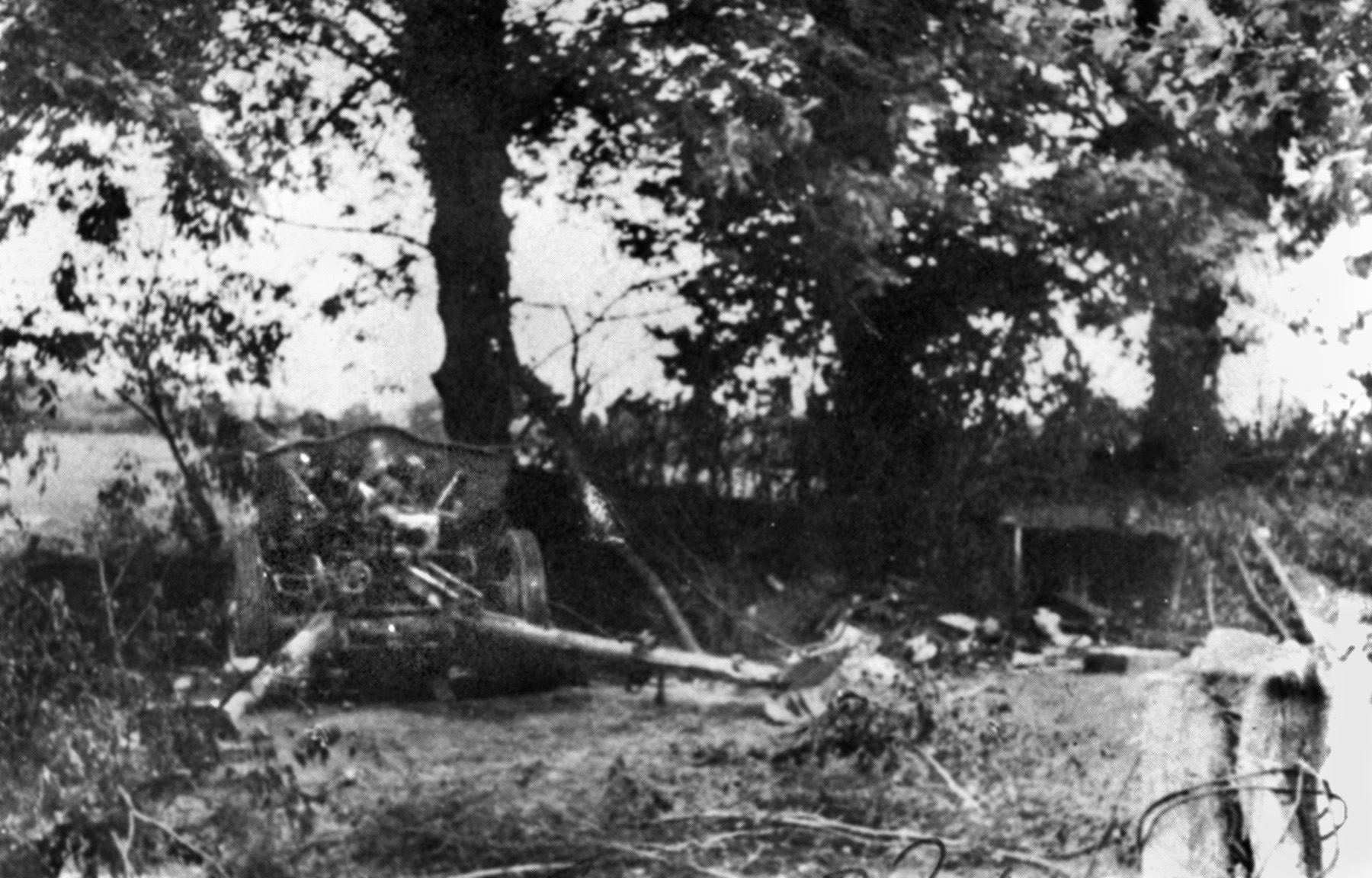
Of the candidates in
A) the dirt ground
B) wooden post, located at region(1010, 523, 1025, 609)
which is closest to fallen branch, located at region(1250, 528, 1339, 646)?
the dirt ground

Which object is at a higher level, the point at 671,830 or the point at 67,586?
the point at 67,586

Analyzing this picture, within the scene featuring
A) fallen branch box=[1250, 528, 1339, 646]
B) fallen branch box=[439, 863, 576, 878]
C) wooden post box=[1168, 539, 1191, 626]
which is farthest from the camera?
fallen branch box=[1250, 528, 1339, 646]

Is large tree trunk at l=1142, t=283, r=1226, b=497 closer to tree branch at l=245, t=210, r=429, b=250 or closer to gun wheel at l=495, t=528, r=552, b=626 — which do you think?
gun wheel at l=495, t=528, r=552, b=626

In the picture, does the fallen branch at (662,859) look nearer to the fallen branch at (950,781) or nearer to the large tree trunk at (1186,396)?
the fallen branch at (950,781)

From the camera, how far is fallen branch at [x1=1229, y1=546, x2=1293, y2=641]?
499 cm

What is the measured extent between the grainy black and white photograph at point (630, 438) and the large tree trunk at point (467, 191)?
1cm

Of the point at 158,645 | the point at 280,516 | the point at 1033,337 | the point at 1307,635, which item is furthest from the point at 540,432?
the point at 1307,635

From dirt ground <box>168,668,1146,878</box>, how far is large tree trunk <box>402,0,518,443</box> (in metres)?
0.67

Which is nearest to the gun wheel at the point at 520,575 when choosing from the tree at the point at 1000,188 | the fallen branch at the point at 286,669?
the fallen branch at the point at 286,669

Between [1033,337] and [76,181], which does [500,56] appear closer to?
[76,181]

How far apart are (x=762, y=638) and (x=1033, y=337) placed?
1013mm

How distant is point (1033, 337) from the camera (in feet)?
14.9

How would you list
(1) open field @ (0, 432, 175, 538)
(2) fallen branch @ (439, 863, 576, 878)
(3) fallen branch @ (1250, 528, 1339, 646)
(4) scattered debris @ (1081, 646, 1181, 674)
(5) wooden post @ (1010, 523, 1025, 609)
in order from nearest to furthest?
(1) open field @ (0, 432, 175, 538)
(2) fallen branch @ (439, 863, 576, 878)
(5) wooden post @ (1010, 523, 1025, 609)
(4) scattered debris @ (1081, 646, 1181, 674)
(3) fallen branch @ (1250, 528, 1339, 646)

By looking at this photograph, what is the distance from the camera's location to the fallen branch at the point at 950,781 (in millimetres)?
4512
